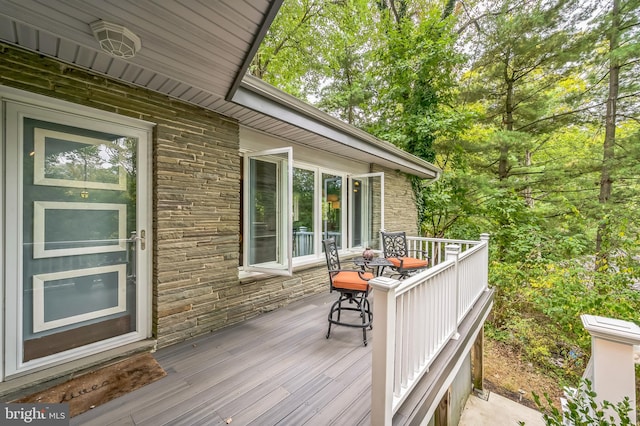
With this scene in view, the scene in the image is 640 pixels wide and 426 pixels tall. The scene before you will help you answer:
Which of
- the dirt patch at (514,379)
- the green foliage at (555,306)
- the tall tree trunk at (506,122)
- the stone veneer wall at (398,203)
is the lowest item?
the dirt patch at (514,379)

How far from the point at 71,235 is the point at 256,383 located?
2.06 m

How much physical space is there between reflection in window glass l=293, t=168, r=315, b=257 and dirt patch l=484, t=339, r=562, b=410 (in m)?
4.13

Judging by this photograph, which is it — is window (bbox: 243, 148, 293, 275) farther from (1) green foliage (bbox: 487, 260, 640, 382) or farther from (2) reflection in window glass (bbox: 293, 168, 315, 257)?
(1) green foliage (bbox: 487, 260, 640, 382)

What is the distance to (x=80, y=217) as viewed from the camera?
89.5 inches

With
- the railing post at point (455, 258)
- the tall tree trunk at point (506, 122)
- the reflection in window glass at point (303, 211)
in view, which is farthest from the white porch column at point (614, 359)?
the tall tree trunk at point (506, 122)

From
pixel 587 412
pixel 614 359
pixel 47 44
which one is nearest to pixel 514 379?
pixel 614 359

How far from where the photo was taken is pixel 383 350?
61.6 inches

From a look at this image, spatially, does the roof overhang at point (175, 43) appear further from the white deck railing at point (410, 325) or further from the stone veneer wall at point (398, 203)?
the stone veneer wall at point (398, 203)

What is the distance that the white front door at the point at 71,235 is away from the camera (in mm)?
1973

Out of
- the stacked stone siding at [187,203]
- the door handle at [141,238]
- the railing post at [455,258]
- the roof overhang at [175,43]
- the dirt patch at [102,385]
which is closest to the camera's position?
Answer: the roof overhang at [175,43]

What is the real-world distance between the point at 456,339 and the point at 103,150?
13.3 ft

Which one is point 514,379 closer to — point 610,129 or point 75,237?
point 610,129

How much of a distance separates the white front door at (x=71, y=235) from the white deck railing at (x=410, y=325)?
Answer: 7.87 feet

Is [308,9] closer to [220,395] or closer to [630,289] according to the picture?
[220,395]
